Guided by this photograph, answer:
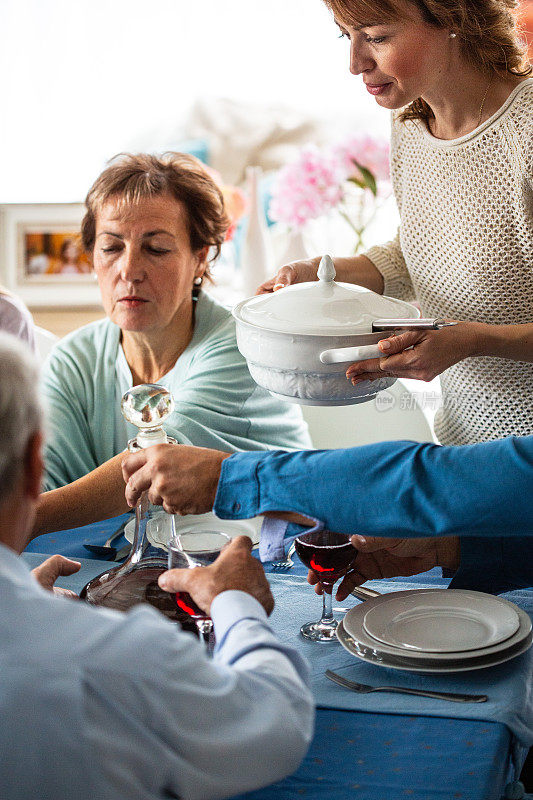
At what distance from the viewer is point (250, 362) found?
53.9 inches

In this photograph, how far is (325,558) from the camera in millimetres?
1117

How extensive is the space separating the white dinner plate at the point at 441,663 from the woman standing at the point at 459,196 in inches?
16.1

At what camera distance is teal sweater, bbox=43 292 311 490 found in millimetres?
1820

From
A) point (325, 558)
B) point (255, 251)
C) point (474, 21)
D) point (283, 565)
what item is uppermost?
point (474, 21)

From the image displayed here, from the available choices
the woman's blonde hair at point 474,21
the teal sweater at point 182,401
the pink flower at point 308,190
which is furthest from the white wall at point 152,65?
the woman's blonde hair at point 474,21

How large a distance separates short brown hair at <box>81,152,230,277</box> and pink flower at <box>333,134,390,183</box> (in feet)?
4.08

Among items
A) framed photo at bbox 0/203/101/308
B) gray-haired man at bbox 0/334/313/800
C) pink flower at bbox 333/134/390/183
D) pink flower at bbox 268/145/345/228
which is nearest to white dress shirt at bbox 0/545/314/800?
gray-haired man at bbox 0/334/313/800

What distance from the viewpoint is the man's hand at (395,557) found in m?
1.20

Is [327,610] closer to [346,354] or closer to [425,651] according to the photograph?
[425,651]

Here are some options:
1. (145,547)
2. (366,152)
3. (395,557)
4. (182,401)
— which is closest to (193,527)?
(145,547)

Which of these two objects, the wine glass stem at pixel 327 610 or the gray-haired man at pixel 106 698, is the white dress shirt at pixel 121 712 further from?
the wine glass stem at pixel 327 610

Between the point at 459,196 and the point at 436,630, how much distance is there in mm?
885

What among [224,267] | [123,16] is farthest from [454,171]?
[123,16]

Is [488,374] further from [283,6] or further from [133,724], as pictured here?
[283,6]
